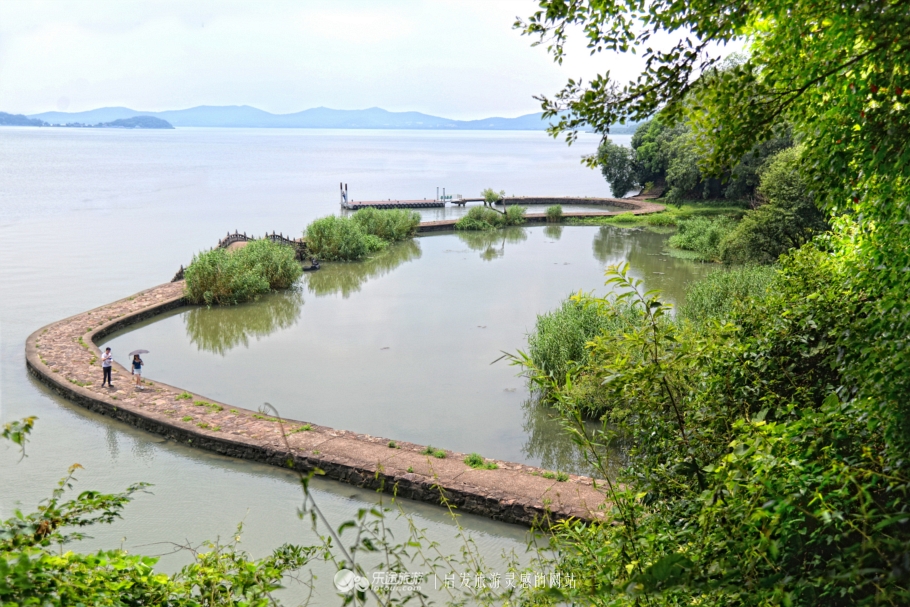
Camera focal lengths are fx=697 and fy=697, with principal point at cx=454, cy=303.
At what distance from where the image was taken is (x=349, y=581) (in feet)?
8.45

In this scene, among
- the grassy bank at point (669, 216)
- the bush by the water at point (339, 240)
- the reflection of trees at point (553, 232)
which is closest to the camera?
the bush by the water at point (339, 240)

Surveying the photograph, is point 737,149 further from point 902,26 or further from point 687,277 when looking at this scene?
point 687,277

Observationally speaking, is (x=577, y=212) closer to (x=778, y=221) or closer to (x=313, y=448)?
(x=778, y=221)

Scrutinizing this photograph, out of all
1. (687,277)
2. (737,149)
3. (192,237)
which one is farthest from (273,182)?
(737,149)

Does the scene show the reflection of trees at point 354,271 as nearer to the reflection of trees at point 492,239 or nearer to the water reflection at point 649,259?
the reflection of trees at point 492,239

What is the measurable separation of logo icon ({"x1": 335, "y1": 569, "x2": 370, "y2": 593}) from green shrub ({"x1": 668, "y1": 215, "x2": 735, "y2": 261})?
26.5m

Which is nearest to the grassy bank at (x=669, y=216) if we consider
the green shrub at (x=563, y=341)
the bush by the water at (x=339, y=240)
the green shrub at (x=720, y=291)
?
the bush by the water at (x=339, y=240)

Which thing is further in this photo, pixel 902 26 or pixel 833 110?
pixel 833 110

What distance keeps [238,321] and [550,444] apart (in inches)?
459

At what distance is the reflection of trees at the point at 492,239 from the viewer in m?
32.6

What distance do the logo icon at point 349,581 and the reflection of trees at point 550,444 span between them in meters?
8.26

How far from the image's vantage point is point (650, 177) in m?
53.8

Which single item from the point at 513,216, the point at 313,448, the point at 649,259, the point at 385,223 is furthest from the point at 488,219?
the point at 313,448

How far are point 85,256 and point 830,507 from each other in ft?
108
